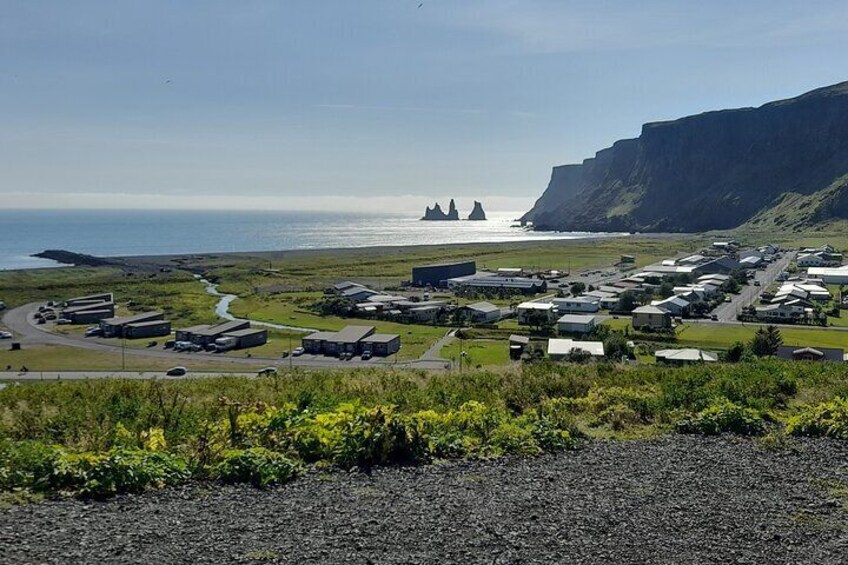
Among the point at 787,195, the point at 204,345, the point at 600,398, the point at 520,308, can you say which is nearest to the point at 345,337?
the point at 204,345

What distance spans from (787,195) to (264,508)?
179 meters

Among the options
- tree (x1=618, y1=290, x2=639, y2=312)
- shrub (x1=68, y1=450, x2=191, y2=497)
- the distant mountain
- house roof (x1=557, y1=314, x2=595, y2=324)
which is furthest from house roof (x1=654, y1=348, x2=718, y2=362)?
the distant mountain

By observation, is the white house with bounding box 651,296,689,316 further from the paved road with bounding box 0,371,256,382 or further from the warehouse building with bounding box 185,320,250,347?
→ the paved road with bounding box 0,371,256,382

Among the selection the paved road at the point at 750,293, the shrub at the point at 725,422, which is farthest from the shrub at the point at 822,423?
the paved road at the point at 750,293

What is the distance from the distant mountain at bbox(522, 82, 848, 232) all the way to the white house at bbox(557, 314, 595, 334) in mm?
120390

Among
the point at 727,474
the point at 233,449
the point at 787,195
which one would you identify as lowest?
the point at 727,474

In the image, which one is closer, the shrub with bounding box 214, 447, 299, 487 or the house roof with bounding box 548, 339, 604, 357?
the shrub with bounding box 214, 447, 299, 487

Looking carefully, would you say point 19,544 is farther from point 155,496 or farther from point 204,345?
point 204,345

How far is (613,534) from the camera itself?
6.03 m

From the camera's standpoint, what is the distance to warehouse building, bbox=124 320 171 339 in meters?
44.2

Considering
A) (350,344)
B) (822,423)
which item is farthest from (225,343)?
(822,423)

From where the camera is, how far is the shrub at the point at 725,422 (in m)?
9.60

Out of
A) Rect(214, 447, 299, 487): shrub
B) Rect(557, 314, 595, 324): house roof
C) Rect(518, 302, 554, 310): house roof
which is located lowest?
Rect(557, 314, 595, 324): house roof

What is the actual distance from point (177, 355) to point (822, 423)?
116ft
